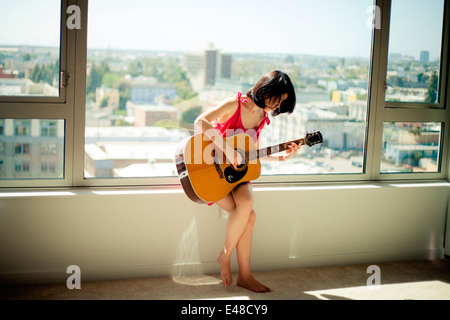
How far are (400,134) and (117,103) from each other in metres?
1.87

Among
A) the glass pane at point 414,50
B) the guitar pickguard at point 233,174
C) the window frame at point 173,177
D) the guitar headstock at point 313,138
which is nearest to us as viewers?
the guitar headstock at point 313,138

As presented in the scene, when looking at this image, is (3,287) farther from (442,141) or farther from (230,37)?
(442,141)

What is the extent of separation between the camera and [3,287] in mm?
2939

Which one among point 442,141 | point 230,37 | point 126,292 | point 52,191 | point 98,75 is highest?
point 230,37

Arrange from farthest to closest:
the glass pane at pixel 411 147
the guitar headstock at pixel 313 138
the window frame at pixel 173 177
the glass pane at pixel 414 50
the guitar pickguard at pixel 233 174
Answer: the glass pane at pixel 411 147 < the glass pane at pixel 414 50 < the window frame at pixel 173 177 < the guitar pickguard at pixel 233 174 < the guitar headstock at pixel 313 138

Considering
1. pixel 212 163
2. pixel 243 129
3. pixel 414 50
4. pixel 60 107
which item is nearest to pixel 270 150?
pixel 243 129

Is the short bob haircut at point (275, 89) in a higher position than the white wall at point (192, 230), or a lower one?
higher

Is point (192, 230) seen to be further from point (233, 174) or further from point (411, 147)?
point (411, 147)

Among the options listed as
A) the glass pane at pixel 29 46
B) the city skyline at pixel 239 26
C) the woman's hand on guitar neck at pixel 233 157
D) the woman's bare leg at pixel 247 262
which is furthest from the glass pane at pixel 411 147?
the glass pane at pixel 29 46

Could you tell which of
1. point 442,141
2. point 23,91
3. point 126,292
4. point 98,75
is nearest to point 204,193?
point 126,292

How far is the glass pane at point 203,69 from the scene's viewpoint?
10.0 ft

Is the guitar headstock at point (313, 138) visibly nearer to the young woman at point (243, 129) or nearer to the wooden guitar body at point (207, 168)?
the young woman at point (243, 129)

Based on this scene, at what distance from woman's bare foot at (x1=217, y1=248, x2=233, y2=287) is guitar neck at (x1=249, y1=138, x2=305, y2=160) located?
571 millimetres

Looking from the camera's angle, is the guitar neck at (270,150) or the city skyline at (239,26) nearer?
the guitar neck at (270,150)
